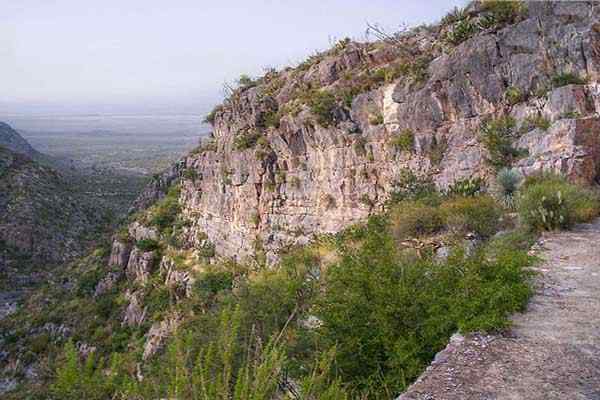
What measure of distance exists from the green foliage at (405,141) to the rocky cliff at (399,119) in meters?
0.04

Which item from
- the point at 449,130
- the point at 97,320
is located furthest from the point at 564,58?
the point at 97,320

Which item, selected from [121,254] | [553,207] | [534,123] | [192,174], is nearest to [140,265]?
[121,254]

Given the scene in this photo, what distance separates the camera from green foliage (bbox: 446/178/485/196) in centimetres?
1529

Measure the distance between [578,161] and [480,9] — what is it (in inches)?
365

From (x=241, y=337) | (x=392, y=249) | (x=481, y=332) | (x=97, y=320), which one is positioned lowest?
(x=97, y=320)

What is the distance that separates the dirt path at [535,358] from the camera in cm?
514

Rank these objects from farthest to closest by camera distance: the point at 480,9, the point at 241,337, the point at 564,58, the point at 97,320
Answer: the point at 97,320, the point at 480,9, the point at 564,58, the point at 241,337

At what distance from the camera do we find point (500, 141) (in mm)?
16625

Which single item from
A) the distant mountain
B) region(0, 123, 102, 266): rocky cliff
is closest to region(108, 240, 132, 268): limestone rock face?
region(0, 123, 102, 266): rocky cliff

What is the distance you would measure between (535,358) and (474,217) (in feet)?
23.0

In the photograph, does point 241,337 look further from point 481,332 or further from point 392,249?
point 481,332

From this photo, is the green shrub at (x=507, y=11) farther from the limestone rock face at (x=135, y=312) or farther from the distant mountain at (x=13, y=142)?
the distant mountain at (x=13, y=142)

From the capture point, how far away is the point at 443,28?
866 inches

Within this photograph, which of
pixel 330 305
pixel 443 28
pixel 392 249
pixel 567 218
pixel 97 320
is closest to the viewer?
pixel 330 305
